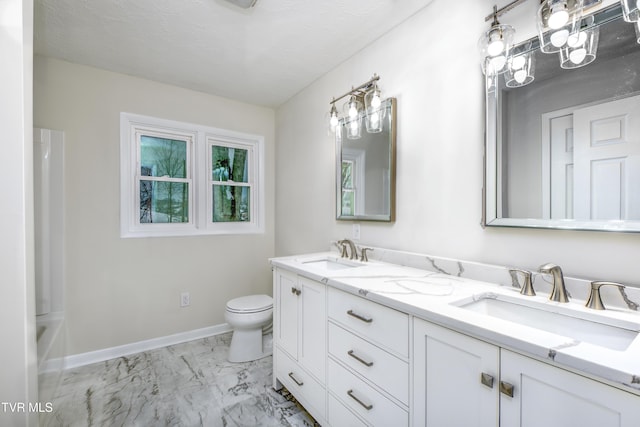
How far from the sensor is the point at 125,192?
2422mm

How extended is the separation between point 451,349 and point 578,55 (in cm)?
116

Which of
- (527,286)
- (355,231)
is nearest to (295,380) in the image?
(355,231)

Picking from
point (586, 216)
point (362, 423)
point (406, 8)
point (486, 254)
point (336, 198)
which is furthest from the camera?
point (336, 198)

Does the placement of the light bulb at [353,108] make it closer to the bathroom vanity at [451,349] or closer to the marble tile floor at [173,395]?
the bathroom vanity at [451,349]

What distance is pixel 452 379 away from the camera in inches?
35.1

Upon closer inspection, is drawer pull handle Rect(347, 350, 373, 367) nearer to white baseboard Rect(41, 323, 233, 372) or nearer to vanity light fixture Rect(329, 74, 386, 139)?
vanity light fixture Rect(329, 74, 386, 139)

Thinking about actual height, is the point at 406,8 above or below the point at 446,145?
above

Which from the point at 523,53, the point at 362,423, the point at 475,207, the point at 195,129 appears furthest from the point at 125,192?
the point at 523,53

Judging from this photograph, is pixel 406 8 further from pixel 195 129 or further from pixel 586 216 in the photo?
pixel 195 129

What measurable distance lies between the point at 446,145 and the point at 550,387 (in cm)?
115

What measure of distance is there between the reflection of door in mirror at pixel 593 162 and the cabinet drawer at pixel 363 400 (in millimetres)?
976

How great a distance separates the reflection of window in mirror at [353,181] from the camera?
2059mm

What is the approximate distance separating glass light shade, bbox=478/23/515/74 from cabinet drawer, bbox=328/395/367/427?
1652 mm

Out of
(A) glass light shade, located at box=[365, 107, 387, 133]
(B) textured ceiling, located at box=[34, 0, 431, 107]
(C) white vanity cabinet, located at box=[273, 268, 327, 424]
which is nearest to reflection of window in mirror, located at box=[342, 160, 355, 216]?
(A) glass light shade, located at box=[365, 107, 387, 133]
